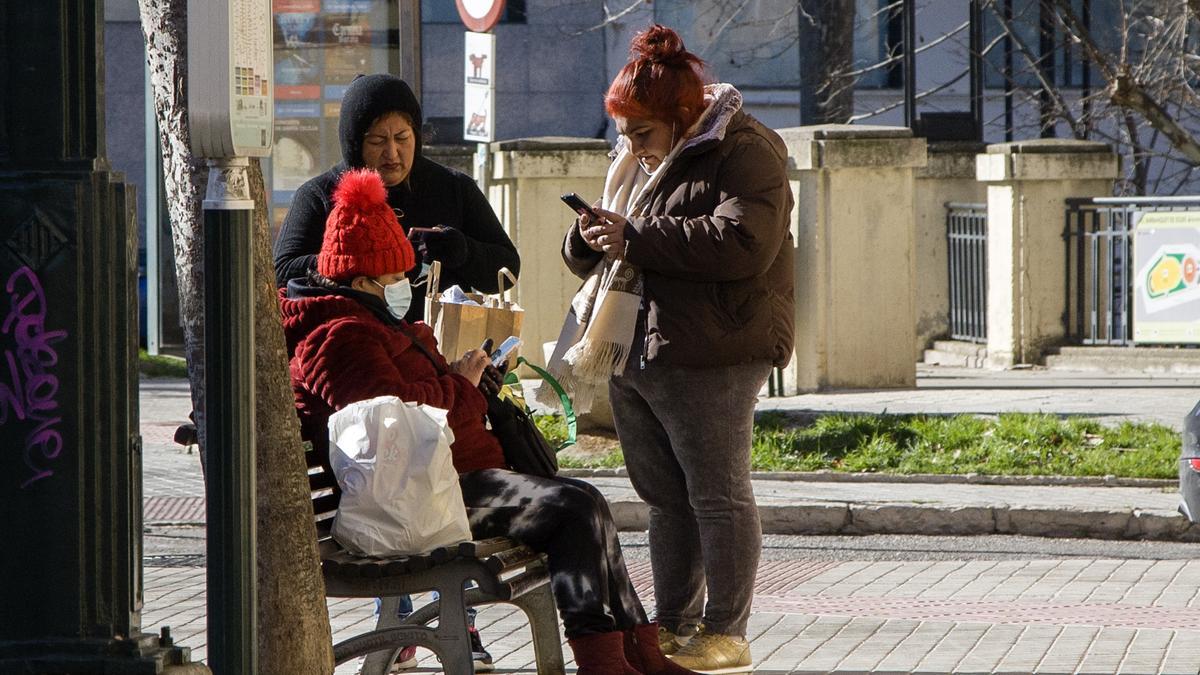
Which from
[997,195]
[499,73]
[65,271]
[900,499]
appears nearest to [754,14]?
[499,73]

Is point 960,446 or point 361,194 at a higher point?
point 361,194

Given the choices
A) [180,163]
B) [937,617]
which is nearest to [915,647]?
[937,617]

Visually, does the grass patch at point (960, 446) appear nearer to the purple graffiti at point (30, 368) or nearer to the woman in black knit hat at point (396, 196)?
the woman in black knit hat at point (396, 196)

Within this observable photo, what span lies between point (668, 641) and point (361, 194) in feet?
5.35

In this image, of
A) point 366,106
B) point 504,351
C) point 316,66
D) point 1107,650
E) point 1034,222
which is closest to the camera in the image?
point 504,351

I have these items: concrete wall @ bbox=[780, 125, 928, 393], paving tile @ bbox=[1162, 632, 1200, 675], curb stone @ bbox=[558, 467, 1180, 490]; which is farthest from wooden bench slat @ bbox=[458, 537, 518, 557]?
concrete wall @ bbox=[780, 125, 928, 393]

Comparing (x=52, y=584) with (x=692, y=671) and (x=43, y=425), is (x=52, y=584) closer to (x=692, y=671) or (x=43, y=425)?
(x=43, y=425)

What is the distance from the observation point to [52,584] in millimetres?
4027

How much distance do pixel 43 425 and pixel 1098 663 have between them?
A: 11.4ft

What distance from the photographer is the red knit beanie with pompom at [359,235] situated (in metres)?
5.10

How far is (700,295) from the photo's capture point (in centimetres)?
532

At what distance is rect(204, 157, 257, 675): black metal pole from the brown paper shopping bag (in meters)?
1.78

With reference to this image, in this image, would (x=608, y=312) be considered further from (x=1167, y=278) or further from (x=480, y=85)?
(x=1167, y=278)

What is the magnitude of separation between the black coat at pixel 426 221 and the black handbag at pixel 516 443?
0.71 m
